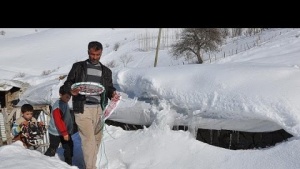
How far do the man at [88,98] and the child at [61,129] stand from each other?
451mm

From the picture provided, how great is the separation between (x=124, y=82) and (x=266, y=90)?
225 centimetres

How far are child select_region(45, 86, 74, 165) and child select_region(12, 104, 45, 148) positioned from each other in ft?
1.38

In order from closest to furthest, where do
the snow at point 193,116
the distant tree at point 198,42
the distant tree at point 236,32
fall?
the snow at point 193,116, the distant tree at point 198,42, the distant tree at point 236,32

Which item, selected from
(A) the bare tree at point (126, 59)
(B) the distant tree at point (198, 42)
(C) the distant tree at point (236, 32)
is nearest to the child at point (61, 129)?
(B) the distant tree at point (198, 42)

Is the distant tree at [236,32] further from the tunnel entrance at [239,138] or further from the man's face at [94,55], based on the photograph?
the man's face at [94,55]

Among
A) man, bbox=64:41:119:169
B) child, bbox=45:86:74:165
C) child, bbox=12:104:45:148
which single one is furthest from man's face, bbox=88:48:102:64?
child, bbox=12:104:45:148

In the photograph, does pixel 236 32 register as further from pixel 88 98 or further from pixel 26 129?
pixel 88 98

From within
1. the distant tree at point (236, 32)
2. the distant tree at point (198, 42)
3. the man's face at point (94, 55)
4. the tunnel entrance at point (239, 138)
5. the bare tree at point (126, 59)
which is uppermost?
the distant tree at point (236, 32)

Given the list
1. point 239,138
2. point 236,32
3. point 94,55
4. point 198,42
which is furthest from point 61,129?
point 236,32

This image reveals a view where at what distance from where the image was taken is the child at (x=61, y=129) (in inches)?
170

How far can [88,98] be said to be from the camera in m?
3.98

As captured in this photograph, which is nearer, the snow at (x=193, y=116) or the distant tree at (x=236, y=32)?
the snow at (x=193, y=116)

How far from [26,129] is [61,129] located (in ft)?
2.32
